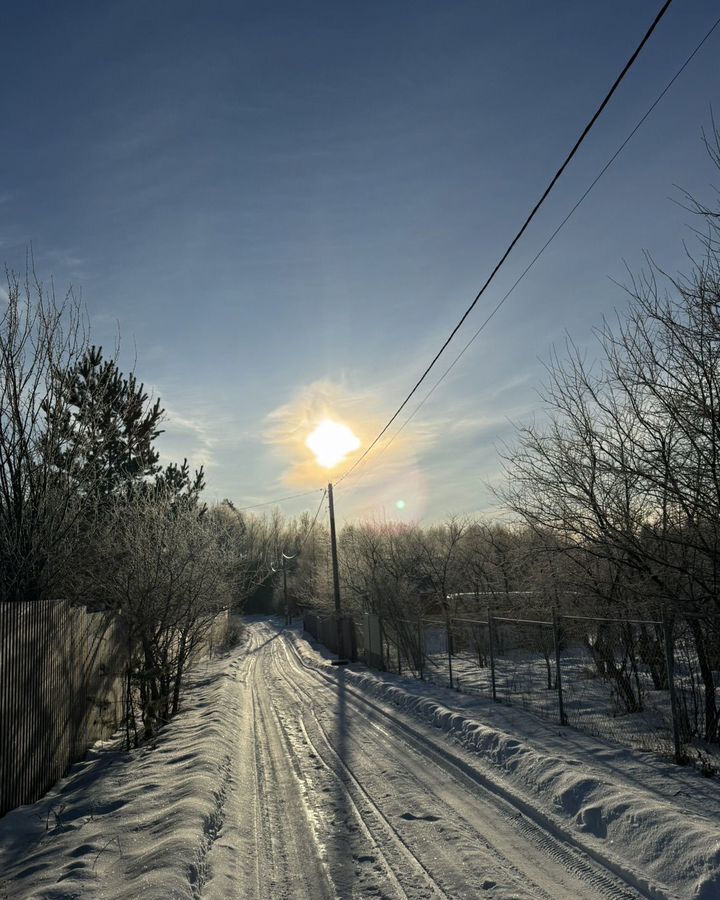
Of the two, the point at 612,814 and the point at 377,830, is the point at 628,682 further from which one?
the point at 377,830

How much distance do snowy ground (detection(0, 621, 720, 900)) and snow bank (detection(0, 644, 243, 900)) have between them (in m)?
0.02

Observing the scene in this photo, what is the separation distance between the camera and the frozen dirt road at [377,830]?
5066mm

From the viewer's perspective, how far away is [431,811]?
6.71 metres

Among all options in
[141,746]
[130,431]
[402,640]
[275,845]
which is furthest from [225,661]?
[275,845]

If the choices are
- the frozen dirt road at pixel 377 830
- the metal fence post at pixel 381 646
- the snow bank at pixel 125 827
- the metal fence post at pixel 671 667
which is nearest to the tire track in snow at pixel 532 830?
the frozen dirt road at pixel 377 830

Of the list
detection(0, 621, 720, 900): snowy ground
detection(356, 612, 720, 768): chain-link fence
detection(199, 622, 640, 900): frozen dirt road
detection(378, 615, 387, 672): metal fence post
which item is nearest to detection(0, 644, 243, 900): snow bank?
detection(0, 621, 720, 900): snowy ground

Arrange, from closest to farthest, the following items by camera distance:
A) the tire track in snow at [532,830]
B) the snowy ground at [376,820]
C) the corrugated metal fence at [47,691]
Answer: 1. the tire track in snow at [532,830]
2. the snowy ground at [376,820]
3. the corrugated metal fence at [47,691]

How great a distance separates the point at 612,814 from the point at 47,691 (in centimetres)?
697

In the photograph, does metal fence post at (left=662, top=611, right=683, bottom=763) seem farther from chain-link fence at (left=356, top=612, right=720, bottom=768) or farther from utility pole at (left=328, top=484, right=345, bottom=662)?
utility pole at (left=328, top=484, right=345, bottom=662)

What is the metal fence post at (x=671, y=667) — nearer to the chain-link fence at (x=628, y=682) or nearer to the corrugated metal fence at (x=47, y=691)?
the chain-link fence at (x=628, y=682)

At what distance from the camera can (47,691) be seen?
9070mm

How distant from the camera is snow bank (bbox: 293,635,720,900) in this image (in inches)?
196

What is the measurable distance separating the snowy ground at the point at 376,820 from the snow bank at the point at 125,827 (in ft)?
0.08

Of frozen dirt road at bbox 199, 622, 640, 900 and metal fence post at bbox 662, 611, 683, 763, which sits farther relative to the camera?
metal fence post at bbox 662, 611, 683, 763
